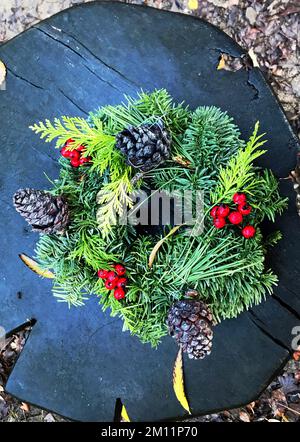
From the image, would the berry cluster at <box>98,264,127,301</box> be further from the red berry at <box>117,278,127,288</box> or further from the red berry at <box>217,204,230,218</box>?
the red berry at <box>217,204,230,218</box>

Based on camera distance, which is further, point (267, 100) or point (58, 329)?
point (58, 329)

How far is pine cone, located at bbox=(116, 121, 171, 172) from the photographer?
1104mm

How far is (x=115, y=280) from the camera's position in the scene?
129 cm

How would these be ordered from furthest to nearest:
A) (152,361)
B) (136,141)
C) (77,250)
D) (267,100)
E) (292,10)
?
(292,10)
(152,361)
(267,100)
(77,250)
(136,141)

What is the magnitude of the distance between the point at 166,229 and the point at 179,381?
A: 532 millimetres

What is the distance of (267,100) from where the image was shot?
57.9 inches

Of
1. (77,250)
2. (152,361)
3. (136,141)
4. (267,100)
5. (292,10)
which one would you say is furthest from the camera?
(292,10)

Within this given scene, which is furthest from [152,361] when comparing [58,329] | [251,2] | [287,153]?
[251,2]

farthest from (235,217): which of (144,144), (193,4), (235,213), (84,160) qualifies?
(193,4)

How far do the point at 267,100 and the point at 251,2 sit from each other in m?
0.48

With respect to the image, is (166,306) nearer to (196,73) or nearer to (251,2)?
(196,73)

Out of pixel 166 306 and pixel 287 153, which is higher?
pixel 287 153

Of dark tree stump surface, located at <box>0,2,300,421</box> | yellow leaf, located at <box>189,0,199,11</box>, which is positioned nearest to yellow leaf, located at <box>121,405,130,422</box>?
dark tree stump surface, located at <box>0,2,300,421</box>

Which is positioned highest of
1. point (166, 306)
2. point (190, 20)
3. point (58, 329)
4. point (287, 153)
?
point (190, 20)
